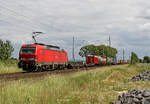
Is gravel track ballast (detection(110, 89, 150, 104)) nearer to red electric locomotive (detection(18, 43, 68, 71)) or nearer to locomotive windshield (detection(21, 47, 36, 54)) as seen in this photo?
red electric locomotive (detection(18, 43, 68, 71))

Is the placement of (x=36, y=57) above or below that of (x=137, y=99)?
above

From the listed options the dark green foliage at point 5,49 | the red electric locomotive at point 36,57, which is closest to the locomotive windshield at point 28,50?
the red electric locomotive at point 36,57

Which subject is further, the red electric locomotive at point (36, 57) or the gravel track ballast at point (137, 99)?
the red electric locomotive at point (36, 57)

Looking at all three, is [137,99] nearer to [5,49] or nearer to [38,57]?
[38,57]

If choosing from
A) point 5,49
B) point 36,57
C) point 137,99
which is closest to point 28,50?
point 36,57

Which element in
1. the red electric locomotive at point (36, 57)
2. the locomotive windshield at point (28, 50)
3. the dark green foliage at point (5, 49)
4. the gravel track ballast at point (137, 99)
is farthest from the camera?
the dark green foliage at point (5, 49)

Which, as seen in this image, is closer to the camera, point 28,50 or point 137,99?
point 137,99

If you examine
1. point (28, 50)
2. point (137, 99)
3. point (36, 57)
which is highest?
point (28, 50)

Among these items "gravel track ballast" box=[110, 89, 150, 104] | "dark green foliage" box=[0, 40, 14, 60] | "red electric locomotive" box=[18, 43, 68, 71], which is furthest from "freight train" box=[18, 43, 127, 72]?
"dark green foliage" box=[0, 40, 14, 60]

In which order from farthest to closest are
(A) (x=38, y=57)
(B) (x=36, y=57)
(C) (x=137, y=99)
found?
(A) (x=38, y=57), (B) (x=36, y=57), (C) (x=137, y=99)

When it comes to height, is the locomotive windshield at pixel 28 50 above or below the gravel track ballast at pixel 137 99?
above

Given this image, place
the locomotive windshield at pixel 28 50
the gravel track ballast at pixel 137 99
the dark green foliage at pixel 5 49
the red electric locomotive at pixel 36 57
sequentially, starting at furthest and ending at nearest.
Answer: the dark green foliage at pixel 5 49 < the locomotive windshield at pixel 28 50 < the red electric locomotive at pixel 36 57 < the gravel track ballast at pixel 137 99

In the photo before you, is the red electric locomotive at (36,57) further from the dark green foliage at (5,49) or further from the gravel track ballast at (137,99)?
the dark green foliage at (5,49)

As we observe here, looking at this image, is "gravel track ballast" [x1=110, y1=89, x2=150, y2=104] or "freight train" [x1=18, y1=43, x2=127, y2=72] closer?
"gravel track ballast" [x1=110, y1=89, x2=150, y2=104]
